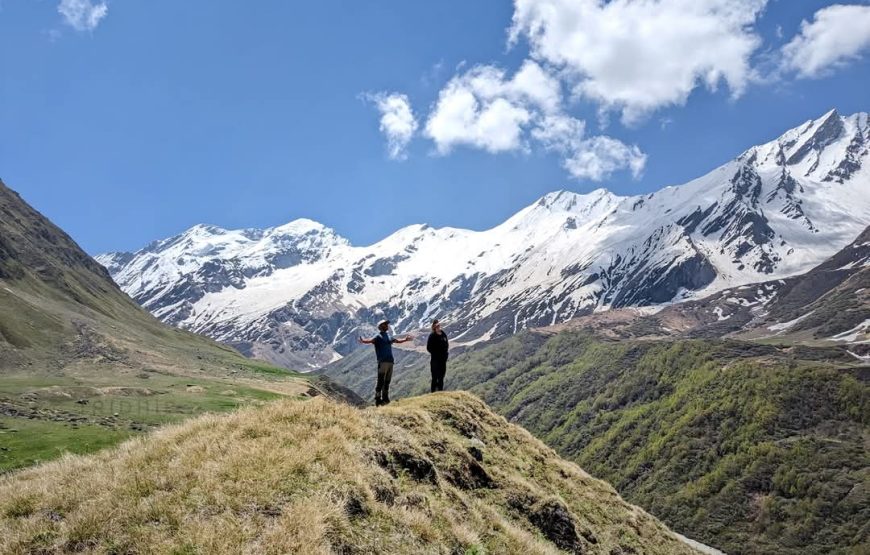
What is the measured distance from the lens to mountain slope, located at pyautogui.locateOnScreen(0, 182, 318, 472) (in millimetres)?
65688

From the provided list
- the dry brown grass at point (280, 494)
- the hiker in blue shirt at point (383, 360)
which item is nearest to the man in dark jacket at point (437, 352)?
the hiker in blue shirt at point (383, 360)

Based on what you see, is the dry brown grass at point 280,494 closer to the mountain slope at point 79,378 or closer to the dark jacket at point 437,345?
the dark jacket at point 437,345

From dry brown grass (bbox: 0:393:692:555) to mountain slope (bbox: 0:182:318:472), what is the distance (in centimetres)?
1920

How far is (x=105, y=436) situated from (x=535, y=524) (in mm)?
58243

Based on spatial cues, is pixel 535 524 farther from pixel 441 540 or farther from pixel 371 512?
pixel 371 512

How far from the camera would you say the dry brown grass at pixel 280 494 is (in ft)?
35.8

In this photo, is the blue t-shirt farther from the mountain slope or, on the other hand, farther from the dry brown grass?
the mountain slope

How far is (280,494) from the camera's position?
12281 millimetres

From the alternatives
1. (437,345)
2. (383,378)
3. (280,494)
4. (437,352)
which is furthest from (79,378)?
(280,494)

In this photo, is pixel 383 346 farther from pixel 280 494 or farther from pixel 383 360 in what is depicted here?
pixel 280 494

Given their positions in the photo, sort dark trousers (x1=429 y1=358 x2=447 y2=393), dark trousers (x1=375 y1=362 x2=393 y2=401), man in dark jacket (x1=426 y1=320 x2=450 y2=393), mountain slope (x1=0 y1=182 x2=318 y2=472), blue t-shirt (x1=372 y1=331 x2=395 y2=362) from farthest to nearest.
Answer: mountain slope (x1=0 y1=182 x2=318 y2=472) < dark trousers (x1=429 y1=358 x2=447 y2=393) < man in dark jacket (x1=426 y1=320 x2=450 y2=393) < dark trousers (x1=375 y1=362 x2=393 y2=401) < blue t-shirt (x1=372 y1=331 x2=395 y2=362)

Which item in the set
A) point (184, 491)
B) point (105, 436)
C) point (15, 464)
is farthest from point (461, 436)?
point (105, 436)

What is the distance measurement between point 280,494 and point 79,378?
393ft

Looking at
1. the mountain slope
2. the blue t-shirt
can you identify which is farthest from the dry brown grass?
the mountain slope
